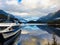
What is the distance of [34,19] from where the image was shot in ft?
7.61

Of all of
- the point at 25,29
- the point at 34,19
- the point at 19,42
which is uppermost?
the point at 34,19

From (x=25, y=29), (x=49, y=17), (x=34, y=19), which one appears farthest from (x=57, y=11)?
(x=25, y=29)

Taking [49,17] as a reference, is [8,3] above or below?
above

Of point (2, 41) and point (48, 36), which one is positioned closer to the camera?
point (2, 41)

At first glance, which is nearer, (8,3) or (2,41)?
(2,41)

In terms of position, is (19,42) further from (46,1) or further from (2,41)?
(46,1)

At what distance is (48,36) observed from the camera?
2.29 metres

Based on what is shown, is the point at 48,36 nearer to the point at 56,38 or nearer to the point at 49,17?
A: the point at 56,38

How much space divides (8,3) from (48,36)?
2.59 ft

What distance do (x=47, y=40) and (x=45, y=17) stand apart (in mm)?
352

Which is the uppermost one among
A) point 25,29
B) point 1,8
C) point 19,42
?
point 1,8

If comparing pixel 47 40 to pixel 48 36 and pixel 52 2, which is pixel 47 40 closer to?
pixel 48 36

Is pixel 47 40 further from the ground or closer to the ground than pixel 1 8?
closer to the ground

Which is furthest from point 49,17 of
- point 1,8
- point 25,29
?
point 1,8
